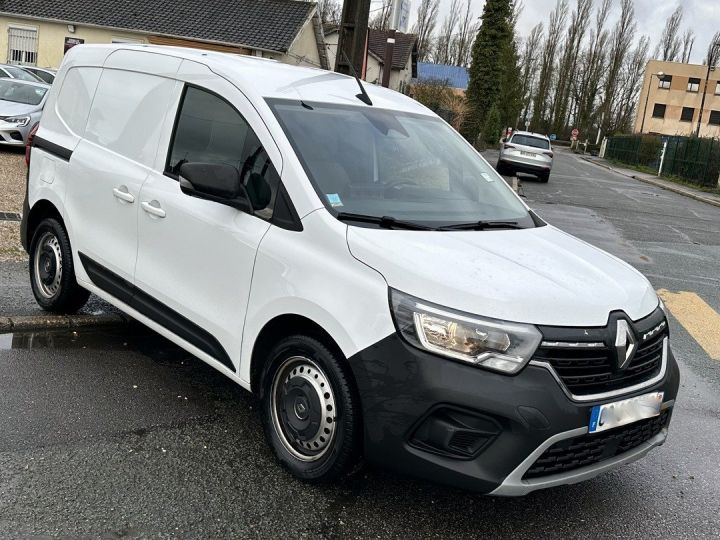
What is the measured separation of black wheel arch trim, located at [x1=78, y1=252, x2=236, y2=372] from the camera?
3779 mm

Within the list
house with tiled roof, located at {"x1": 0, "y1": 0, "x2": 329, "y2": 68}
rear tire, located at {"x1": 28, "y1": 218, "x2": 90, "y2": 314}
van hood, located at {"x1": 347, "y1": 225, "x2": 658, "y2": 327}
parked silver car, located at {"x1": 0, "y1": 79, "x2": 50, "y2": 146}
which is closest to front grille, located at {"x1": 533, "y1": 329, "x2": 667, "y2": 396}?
van hood, located at {"x1": 347, "y1": 225, "x2": 658, "y2": 327}

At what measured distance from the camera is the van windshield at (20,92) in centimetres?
1551

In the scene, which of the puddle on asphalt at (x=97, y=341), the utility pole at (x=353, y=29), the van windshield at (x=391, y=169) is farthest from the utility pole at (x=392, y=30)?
the van windshield at (x=391, y=169)

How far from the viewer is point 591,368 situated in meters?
2.94

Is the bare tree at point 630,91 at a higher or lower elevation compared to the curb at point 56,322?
higher

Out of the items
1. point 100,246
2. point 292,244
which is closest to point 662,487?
point 292,244

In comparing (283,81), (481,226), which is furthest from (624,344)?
(283,81)

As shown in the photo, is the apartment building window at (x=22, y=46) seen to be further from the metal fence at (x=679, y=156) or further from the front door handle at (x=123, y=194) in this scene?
the front door handle at (x=123, y=194)

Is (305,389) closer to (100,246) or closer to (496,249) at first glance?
(496,249)

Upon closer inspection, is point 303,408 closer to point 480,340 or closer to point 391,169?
point 480,340

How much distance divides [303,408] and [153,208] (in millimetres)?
1543

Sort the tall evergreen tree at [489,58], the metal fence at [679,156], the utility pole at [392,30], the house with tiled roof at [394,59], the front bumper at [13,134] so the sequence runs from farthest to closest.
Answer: the tall evergreen tree at [489,58] < the house with tiled roof at [394,59] < the metal fence at [679,156] < the front bumper at [13,134] < the utility pole at [392,30]

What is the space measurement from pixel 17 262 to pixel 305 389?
4587 millimetres

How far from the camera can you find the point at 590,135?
7988 centimetres
